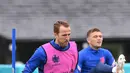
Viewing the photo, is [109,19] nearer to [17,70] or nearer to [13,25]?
[13,25]

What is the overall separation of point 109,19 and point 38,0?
1622 mm

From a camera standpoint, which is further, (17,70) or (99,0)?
(99,0)

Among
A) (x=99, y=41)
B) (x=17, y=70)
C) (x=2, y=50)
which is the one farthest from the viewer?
(x=2, y=50)

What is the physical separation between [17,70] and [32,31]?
193 inches

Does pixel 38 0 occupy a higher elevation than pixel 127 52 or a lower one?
higher

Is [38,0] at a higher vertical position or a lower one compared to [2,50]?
higher

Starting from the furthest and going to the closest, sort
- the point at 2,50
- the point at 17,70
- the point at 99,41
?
1. the point at 2,50
2. the point at 17,70
3. the point at 99,41

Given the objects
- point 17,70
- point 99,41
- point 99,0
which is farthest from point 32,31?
point 99,41

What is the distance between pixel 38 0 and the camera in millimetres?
14562

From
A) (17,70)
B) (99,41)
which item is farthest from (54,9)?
(99,41)

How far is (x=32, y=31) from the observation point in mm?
14359

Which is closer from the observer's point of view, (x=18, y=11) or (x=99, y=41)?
(x=99, y=41)

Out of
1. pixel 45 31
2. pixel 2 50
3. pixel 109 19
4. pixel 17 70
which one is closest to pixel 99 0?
pixel 109 19

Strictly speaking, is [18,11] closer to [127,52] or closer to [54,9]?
[54,9]
